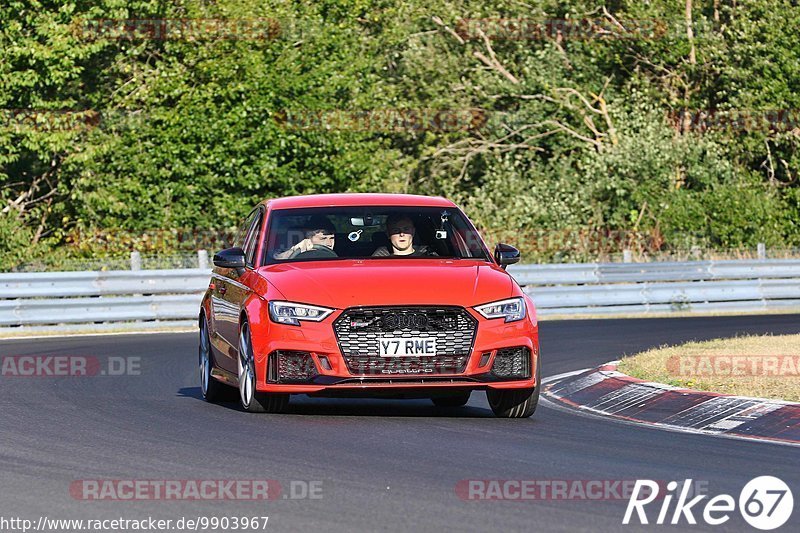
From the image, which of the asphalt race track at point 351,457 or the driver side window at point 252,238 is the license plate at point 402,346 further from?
the driver side window at point 252,238

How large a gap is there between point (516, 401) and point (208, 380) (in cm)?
299

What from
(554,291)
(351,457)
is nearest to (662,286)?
(554,291)

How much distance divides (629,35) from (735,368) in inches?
1184

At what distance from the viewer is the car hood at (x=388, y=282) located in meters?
11.5

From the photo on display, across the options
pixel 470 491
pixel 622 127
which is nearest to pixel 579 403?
pixel 470 491

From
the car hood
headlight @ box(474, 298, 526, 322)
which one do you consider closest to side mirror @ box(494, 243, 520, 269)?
the car hood

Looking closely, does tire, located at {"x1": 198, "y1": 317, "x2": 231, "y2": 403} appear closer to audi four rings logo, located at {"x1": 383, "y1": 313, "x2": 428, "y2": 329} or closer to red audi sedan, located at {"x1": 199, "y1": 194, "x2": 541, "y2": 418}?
red audi sedan, located at {"x1": 199, "y1": 194, "x2": 541, "y2": 418}

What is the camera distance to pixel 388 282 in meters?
11.6

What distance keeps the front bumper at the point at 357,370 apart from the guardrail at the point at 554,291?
15669mm

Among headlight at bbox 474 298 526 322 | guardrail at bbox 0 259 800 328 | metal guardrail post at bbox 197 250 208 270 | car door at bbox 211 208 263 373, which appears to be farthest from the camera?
metal guardrail post at bbox 197 250 208 270

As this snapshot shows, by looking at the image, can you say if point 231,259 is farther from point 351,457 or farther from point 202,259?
point 202,259

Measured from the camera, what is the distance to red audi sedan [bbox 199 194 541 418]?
449 inches

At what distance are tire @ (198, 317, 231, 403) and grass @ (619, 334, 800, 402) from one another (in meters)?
3.58

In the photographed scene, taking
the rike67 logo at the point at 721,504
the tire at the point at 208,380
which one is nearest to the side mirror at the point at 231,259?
the tire at the point at 208,380
